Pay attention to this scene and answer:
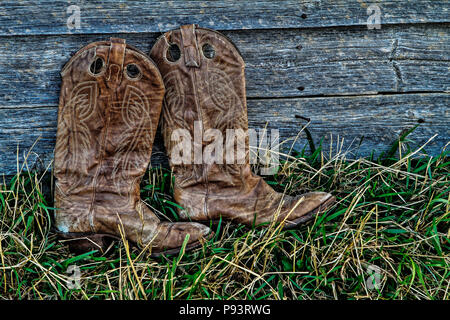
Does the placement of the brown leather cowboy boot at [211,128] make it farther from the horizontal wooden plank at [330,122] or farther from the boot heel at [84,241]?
the boot heel at [84,241]

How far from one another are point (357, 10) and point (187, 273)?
1.47 meters

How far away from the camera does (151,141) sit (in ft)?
6.20

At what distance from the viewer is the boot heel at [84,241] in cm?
178

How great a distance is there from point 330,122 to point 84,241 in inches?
53.6

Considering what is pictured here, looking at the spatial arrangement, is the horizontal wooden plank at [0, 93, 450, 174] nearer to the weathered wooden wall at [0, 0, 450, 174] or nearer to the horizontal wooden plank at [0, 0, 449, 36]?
the weathered wooden wall at [0, 0, 450, 174]

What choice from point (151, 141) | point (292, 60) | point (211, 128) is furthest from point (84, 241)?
point (292, 60)

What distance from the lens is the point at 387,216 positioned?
1872 millimetres

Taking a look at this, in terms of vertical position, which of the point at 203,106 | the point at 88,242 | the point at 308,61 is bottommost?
the point at 88,242

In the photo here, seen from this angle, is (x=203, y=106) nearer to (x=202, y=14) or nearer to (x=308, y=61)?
(x=202, y=14)

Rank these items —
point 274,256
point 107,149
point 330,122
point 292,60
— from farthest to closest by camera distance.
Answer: point 330,122 → point 292,60 → point 107,149 → point 274,256

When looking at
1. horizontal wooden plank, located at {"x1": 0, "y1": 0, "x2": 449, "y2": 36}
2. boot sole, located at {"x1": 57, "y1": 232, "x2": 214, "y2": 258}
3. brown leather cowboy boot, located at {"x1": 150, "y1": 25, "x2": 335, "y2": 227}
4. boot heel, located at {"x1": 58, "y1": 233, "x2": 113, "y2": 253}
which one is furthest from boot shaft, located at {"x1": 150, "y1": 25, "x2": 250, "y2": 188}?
boot heel, located at {"x1": 58, "y1": 233, "x2": 113, "y2": 253}

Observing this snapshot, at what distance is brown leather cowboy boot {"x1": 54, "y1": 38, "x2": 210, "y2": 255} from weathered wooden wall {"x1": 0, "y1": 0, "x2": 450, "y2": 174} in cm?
23
